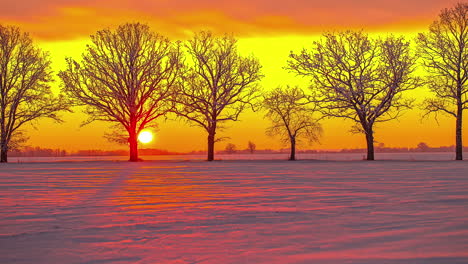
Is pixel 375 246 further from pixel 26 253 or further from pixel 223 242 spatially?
pixel 26 253

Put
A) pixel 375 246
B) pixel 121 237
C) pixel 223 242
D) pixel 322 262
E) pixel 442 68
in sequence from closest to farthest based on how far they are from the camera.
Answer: pixel 322 262 < pixel 375 246 < pixel 223 242 < pixel 121 237 < pixel 442 68

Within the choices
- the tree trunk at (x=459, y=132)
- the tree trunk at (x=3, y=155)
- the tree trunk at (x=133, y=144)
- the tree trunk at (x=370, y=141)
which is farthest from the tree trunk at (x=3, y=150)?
the tree trunk at (x=459, y=132)

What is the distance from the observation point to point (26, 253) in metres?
5.80

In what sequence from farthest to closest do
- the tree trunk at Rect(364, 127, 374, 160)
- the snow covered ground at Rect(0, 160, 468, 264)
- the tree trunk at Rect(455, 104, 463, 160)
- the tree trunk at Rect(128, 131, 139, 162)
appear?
1. the tree trunk at Rect(128, 131, 139, 162)
2. the tree trunk at Rect(364, 127, 374, 160)
3. the tree trunk at Rect(455, 104, 463, 160)
4. the snow covered ground at Rect(0, 160, 468, 264)

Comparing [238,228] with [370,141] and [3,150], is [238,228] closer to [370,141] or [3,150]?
[370,141]

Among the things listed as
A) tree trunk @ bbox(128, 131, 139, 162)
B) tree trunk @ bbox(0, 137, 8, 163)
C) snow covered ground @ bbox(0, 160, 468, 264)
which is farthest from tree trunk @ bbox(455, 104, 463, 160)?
tree trunk @ bbox(0, 137, 8, 163)

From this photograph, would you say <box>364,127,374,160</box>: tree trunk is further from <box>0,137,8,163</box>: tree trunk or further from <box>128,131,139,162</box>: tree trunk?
<box>0,137,8,163</box>: tree trunk

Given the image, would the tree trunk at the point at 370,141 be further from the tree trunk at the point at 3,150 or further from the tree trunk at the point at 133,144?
the tree trunk at the point at 3,150

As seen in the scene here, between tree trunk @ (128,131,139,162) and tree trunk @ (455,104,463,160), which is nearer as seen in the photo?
tree trunk @ (455,104,463,160)

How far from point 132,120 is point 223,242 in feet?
128

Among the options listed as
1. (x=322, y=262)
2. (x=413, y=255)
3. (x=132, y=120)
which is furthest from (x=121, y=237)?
(x=132, y=120)

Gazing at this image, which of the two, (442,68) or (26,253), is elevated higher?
(442,68)

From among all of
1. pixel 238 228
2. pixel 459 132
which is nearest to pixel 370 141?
pixel 459 132

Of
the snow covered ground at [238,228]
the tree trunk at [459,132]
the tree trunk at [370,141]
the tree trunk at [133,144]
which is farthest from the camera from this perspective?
the tree trunk at [133,144]
